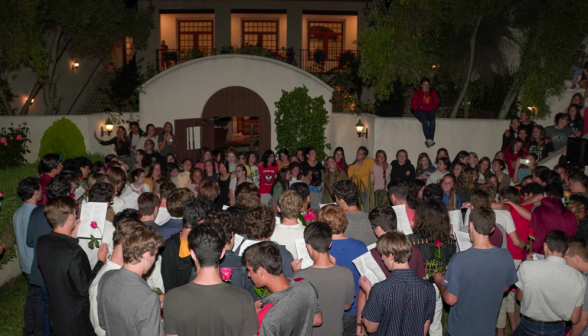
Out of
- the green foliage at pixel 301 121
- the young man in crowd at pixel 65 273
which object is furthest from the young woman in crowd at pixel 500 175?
the young man in crowd at pixel 65 273

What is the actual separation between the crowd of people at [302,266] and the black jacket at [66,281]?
0.04ft

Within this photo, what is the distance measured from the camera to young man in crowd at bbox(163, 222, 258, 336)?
3.66m

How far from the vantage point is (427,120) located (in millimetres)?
13633

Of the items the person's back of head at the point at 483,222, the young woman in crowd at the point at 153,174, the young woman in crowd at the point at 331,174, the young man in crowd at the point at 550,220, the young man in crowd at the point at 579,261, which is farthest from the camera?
the young woman in crowd at the point at 331,174

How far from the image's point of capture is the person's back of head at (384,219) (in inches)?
204

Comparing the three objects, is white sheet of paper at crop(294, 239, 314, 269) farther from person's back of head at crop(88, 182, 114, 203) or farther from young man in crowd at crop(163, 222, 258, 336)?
person's back of head at crop(88, 182, 114, 203)

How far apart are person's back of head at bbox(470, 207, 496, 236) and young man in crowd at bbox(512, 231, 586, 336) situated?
0.55m

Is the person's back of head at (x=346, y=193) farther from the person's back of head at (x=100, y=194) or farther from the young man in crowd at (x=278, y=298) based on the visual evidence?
the person's back of head at (x=100, y=194)

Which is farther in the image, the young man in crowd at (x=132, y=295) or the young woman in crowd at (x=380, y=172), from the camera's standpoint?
the young woman in crowd at (x=380, y=172)

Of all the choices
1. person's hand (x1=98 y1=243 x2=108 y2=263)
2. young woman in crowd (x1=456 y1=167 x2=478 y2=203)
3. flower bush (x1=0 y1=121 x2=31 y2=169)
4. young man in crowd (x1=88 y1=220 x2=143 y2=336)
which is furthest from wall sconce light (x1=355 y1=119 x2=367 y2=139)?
young man in crowd (x1=88 y1=220 x2=143 y2=336)

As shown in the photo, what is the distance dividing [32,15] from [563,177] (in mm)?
13781

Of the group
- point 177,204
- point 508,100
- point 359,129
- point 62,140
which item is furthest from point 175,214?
point 508,100

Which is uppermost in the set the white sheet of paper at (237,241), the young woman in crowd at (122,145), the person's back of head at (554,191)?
the young woman in crowd at (122,145)

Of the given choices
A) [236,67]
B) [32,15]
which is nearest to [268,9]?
[236,67]
